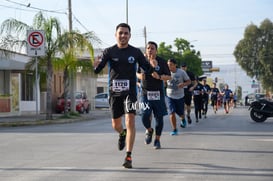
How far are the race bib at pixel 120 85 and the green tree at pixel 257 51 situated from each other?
2612 inches

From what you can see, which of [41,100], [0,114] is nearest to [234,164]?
[0,114]

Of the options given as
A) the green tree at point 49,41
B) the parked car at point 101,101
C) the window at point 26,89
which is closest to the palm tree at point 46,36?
the green tree at point 49,41

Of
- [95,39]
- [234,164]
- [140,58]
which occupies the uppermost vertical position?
[95,39]

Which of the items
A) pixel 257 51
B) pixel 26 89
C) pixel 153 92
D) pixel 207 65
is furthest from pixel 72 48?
pixel 207 65

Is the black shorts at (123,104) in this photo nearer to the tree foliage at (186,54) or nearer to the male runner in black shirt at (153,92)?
the male runner in black shirt at (153,92)

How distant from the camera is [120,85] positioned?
881 centimetres

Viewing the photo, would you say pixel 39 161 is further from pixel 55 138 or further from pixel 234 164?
pixel 55 138

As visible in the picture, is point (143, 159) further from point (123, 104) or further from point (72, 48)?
point (72, 48)

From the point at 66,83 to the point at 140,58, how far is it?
18.5 metres

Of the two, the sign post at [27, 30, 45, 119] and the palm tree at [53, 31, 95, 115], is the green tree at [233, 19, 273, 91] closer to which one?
the palm tree at [53, 31, 95, 115]

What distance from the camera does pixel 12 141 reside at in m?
13.3

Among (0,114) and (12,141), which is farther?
(0,114)

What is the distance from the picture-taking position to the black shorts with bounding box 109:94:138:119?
876 cm

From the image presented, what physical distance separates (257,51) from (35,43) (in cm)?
5683
